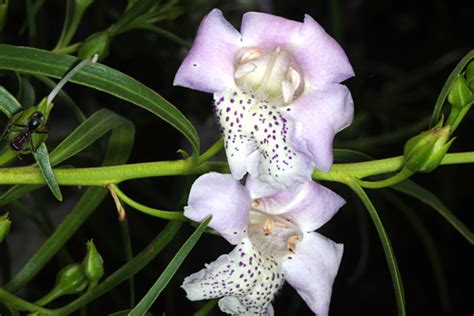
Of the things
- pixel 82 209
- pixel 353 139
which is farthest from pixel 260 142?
pixel 353 139

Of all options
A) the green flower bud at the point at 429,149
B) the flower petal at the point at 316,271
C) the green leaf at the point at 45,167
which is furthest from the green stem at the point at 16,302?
the green flower bud at the point at 429,149

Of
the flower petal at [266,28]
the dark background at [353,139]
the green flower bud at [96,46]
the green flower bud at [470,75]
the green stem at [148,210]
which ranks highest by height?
the flower petal at [266,28]

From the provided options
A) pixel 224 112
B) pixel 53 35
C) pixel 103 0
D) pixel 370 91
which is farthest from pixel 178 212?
pixel 370 91

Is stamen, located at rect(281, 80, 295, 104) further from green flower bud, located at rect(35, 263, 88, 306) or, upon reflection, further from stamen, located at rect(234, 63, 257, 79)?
green flower bud, located at rect(35, 263, 88, 306)

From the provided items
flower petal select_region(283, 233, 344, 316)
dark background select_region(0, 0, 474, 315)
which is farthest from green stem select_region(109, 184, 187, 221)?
dark background select_region(0, 0, 474, 315)

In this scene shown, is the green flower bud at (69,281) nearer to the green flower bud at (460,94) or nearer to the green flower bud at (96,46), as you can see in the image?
the green flower bud at (96,46)

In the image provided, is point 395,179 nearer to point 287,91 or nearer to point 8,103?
point 287,91

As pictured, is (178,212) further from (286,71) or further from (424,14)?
(424,14)
